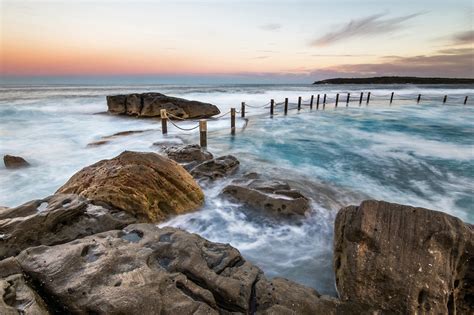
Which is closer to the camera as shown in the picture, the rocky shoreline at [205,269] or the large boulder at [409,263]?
the rocky shoreline at [205,269]

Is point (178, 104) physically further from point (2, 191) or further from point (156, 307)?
point (156, 307)

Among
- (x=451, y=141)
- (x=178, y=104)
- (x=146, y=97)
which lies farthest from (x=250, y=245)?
(x=146, y=97)

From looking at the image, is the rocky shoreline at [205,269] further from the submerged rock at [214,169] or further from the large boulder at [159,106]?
the large boulder at [159,106]

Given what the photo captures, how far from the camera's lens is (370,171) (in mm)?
8680

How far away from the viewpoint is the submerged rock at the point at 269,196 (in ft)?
17.9

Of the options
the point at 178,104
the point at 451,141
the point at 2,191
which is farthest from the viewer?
the point at 178,104

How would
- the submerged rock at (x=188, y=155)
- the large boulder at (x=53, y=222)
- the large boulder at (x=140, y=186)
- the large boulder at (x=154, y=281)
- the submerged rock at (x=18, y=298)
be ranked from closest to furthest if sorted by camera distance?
the submerged rock at (x=18, y=298) → the large boulder at (x=154, y=281) → the large boulder at (x=53, y=222) → the large boulder at (x=140, y=186) → the submerged rock at (x=188, y=155)

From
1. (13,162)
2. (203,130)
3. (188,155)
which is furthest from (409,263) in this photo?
(13,162)

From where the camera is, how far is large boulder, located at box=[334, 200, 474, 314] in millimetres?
2635

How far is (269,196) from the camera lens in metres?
5.61

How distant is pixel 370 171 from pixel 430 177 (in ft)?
5.24

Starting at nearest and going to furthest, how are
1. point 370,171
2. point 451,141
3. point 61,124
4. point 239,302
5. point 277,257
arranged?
1. point 239,302
2. point 277,257
3. point 370,171
4. point 451,141
5. point 61,124

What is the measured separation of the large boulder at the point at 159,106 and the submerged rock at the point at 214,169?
11.0 m

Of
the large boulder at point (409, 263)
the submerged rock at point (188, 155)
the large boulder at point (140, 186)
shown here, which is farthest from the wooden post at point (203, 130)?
the large boulder at point (409, 263)
